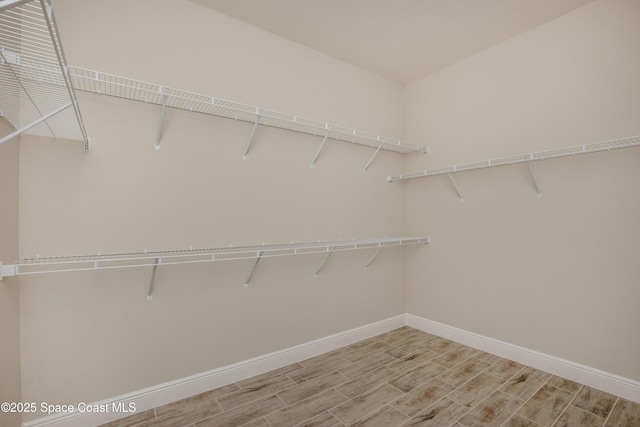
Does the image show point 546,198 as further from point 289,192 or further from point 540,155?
point 289,192

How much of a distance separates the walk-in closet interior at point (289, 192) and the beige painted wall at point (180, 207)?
0.01 meters

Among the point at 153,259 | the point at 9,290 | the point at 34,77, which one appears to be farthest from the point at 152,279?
the point at 34,77

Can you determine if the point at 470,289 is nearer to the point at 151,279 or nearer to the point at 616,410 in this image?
the point at 616,410

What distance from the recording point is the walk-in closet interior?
156 cm

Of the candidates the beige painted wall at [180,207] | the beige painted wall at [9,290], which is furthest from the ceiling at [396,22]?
the beige painted wall at [9,290]

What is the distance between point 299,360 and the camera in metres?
2.35

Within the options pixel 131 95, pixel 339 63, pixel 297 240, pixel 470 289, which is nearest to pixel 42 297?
pixel 131 95

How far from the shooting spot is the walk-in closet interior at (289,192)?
1558 millimetres

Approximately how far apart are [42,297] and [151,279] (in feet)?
1.59

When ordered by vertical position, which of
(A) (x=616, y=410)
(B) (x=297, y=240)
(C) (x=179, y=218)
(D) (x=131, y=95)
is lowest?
(A) (x=616, y=410)

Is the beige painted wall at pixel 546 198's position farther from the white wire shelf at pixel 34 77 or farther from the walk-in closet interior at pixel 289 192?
the white wire shelf at pixel 34 77

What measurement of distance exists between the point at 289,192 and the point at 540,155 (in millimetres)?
1824

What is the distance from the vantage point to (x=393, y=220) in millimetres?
3055

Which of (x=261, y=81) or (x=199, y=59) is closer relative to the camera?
(x=199, y=59)
